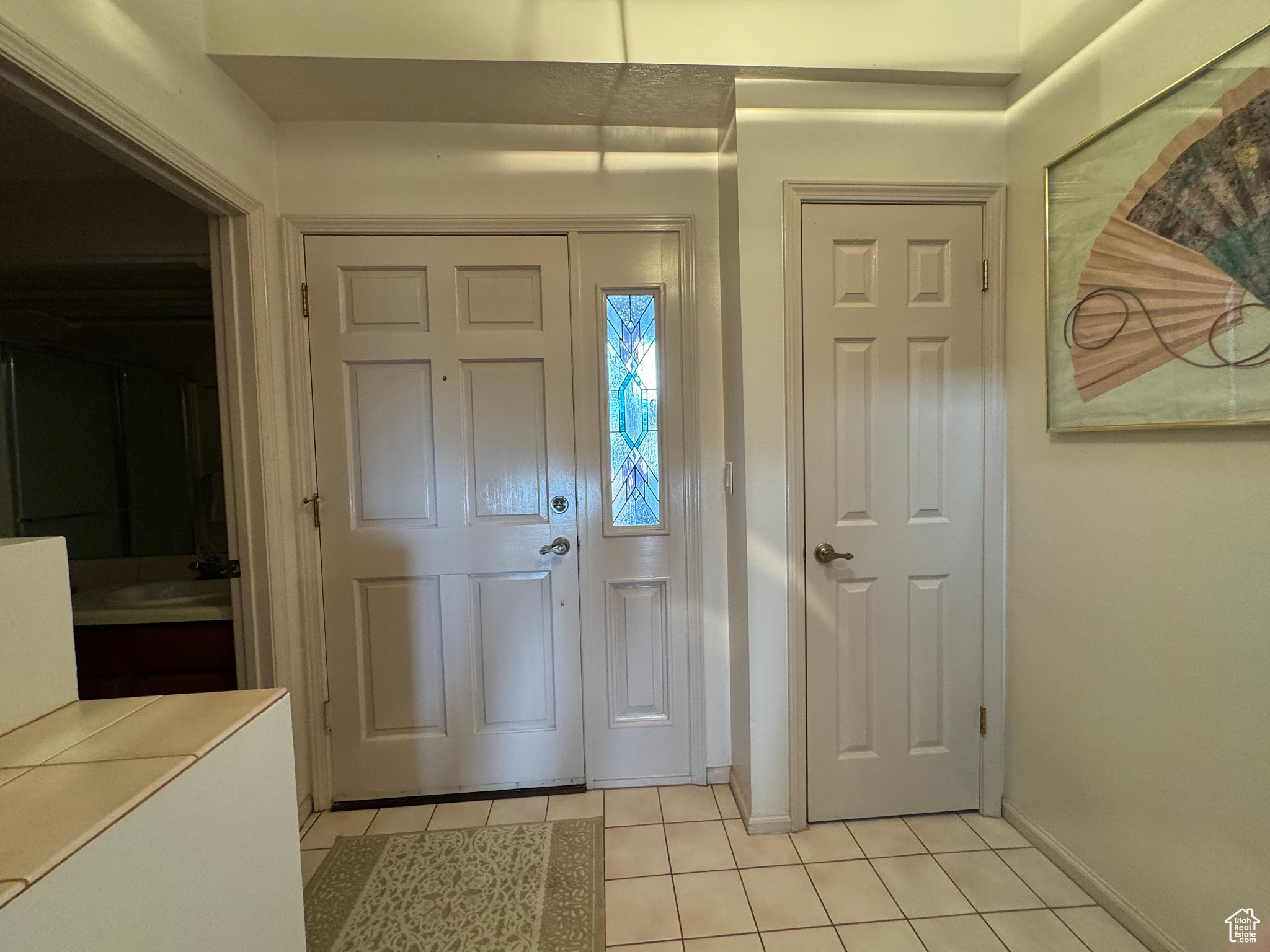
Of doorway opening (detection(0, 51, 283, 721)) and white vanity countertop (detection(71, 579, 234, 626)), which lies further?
white vanity countertop (detection(71, 579, 234, 626))

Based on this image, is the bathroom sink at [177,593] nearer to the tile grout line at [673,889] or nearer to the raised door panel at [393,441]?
the raised door panel at [393,441]

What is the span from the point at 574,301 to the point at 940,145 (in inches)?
49.7

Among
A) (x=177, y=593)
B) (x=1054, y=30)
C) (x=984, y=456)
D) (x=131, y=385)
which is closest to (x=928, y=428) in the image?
(x=984, y=456)

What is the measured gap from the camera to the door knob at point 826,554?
1696mm

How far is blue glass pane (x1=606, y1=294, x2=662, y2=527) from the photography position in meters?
1.91

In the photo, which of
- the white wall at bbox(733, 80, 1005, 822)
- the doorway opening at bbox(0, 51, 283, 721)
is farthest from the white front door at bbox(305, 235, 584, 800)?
the white wall at bbox(733, 80, 1005, 822)

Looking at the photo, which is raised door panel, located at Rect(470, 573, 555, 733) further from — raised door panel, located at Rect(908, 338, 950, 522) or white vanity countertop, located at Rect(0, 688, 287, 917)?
raised door panel, located at Rect(908, 338, 950, 522)

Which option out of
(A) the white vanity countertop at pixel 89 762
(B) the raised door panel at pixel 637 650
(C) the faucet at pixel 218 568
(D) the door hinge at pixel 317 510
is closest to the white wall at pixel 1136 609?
(B) the raised door panel at pixel 637 650

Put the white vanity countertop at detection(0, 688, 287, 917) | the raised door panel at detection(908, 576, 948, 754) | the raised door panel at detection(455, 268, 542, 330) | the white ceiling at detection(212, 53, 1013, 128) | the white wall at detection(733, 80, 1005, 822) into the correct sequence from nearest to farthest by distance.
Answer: the white vanity countertop at detection(0, 688, 287, 917) < the white ceiling at detection(212, 53, 1013, 128) < the white wall at detection(733, 80, 1005, 822) < the raised door panel at detection(908, 576, 948, 754) < the raised door panel at detection(455, 268, 542, 330)

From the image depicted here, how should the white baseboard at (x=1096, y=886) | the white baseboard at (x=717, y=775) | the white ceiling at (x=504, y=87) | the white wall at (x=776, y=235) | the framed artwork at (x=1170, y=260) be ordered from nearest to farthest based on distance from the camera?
1. the framed artwork at (x=1170, y=260)
2. the white baseboard at (x=1096, y=886)
3. the white ceiling at (x=504, y=87)
4. the white wall at (x=776, y=235)
5. the white baseboard at (x=717, y=775)

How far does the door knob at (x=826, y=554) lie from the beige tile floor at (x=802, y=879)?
882mm

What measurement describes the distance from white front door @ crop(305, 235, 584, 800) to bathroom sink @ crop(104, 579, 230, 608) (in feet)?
1.39

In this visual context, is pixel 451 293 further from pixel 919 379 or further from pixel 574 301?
pixel 919 379

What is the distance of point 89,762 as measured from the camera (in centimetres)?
72
